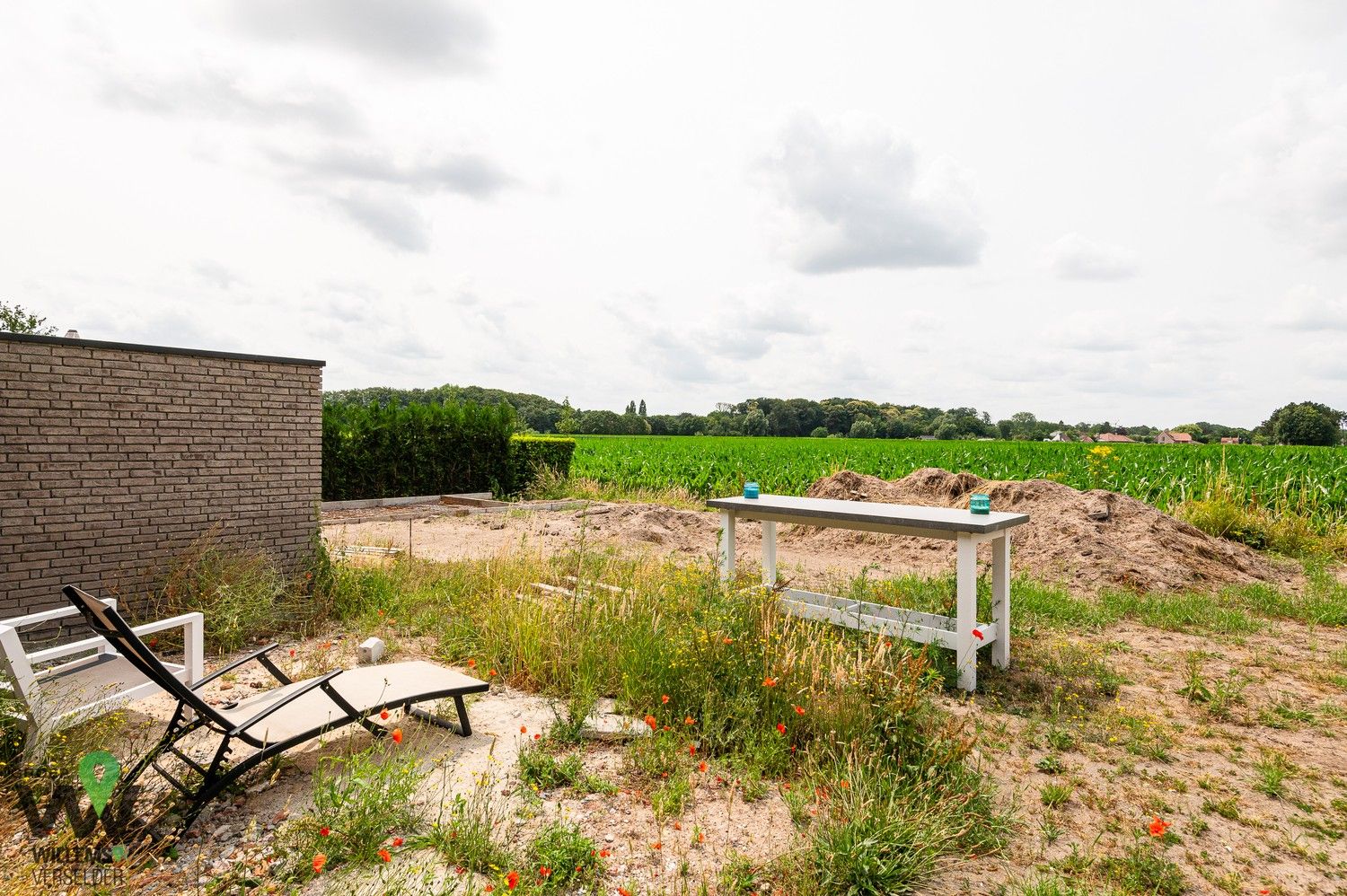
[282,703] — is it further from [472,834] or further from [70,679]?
[70,679]

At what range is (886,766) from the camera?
341cm

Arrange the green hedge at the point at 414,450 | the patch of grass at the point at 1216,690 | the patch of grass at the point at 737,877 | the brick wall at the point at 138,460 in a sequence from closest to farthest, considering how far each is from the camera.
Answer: the patch of grass at the point at 737,877, the patch of grass at the point at 1216,690, the brick wall at the point at 138,460, the green hedge at the point at 414,450

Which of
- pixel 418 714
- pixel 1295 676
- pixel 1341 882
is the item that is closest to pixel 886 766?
pixel 1341 882

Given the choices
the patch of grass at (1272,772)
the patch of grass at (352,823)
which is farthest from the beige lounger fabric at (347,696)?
the patch of grass at (1272,772)

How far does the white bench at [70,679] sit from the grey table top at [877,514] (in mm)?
3863

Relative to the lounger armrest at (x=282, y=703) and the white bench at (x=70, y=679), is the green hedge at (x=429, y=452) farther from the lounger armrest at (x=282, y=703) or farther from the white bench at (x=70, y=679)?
the lounger armrest at (x=282, y=703)

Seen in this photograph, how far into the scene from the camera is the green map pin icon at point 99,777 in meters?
2.75

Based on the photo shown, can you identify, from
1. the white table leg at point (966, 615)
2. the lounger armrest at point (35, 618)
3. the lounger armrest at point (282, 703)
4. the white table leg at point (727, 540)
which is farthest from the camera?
the white table leg at point (727, 540)

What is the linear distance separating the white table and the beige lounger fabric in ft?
7.94

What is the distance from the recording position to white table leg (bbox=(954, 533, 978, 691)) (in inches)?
196

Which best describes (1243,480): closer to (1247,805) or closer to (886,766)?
(1247,805)

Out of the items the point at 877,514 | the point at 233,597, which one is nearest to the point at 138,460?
the point at 233,597

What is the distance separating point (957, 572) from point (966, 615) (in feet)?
1.03

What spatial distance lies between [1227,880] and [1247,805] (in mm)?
885
